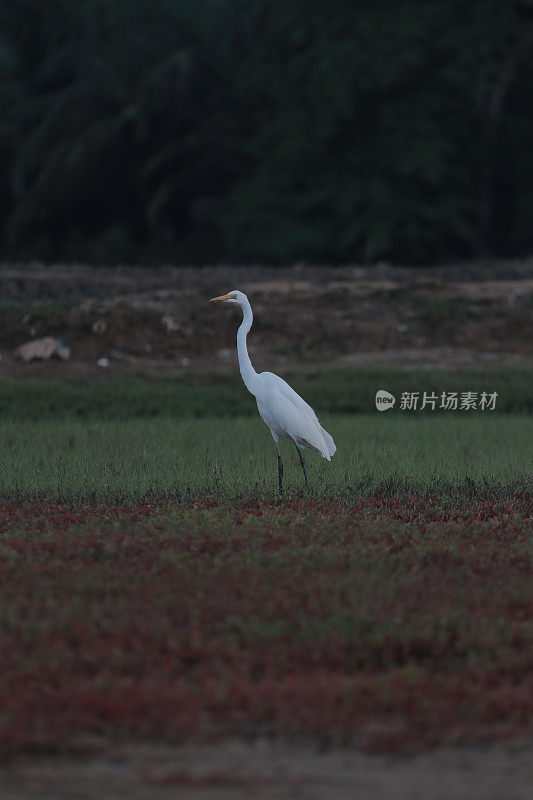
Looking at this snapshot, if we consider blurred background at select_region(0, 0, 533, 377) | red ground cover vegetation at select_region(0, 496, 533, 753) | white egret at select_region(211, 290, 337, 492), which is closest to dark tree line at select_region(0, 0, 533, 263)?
blurred background at select_region(0, 0, 533, 377)

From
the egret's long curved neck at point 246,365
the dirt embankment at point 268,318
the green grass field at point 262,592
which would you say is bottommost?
the dirt embankment at point 268,318

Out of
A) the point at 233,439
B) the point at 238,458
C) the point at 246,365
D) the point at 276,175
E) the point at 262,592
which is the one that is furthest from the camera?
the point at 276,175

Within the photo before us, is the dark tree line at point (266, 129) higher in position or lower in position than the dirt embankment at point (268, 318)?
higher

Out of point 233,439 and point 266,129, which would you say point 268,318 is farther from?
point 266,129

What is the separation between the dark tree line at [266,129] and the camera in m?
31.8

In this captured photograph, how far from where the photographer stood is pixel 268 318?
2123cm

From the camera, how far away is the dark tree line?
31766 millimetres

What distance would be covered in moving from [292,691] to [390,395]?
1185 centimetres

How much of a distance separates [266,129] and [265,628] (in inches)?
1150

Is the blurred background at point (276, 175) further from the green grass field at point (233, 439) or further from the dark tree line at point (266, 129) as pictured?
the green grass field at point (233, 439)

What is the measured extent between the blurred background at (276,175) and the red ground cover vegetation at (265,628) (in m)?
11.8

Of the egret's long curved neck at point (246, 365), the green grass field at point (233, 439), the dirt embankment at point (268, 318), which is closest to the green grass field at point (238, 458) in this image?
the green grass field at point (233, 439)

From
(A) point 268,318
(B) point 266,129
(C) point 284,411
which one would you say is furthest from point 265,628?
(B) point 266,129

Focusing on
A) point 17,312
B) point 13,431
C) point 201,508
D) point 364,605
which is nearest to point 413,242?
point 17,312
